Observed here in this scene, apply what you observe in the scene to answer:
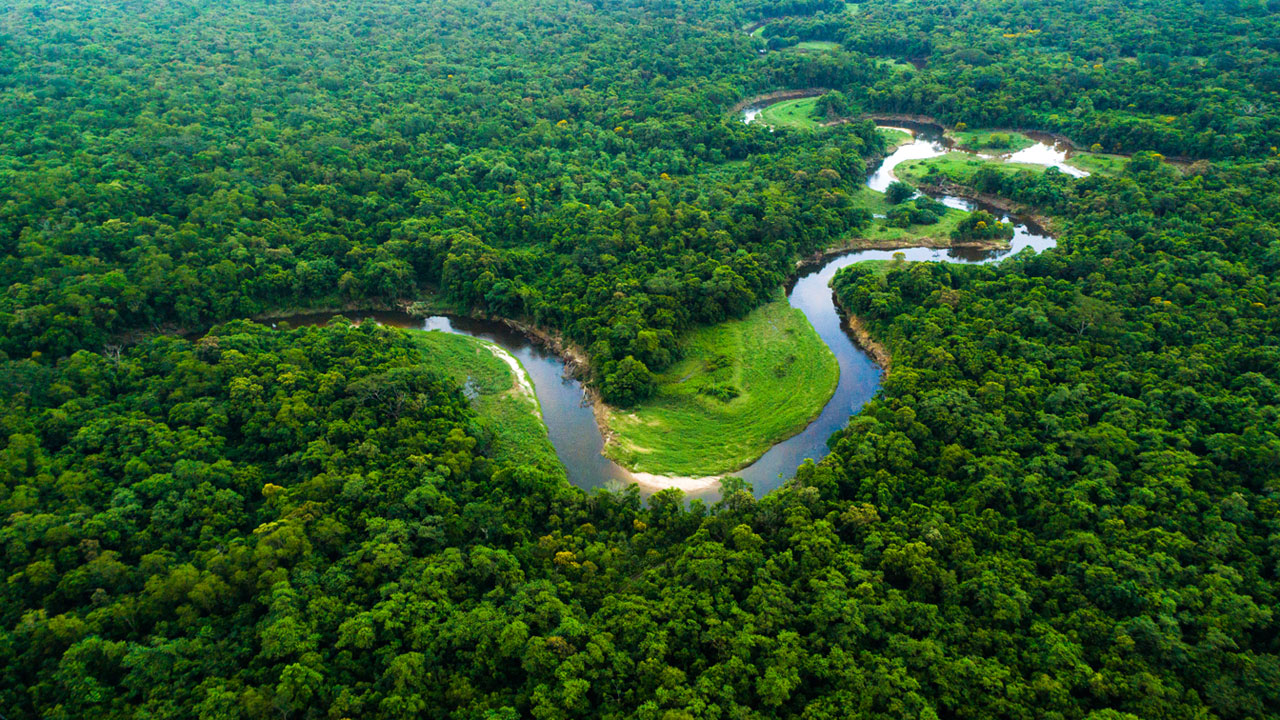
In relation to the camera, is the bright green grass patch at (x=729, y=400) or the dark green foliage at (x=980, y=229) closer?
the bright green grass patch at (x=729, y=400)

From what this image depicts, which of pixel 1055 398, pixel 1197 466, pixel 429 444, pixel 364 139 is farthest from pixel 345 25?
pixel 1197 466

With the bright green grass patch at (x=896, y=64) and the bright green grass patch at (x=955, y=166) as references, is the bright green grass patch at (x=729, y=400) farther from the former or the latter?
the bright green grass patch at (x=896, y=64)

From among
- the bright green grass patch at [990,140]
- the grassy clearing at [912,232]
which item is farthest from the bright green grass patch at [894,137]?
the grassy clearing at [912,232]

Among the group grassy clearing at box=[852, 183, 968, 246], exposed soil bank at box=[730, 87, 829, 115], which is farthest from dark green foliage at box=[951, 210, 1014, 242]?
exposed soil bank at box=[730, 87, 829, 115]

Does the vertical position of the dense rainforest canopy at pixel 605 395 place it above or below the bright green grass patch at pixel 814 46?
below

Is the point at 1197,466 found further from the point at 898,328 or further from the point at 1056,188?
the point at 1056,188

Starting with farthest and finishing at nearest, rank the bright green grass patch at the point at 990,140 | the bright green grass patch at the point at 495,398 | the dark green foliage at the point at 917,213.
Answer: the bright green grass patch at the point at 990,140 → the dark green foliage at the point at 917,213 → the bright green grass patch at the point at 495,398

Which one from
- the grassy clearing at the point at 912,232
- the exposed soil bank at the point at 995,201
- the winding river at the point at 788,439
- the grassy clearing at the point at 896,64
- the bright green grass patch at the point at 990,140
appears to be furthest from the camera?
the grassy clearing at the point at 896,64

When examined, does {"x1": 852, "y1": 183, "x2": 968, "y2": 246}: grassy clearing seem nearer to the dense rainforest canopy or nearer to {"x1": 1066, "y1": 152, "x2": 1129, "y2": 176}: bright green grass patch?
the dense rainforest canopy

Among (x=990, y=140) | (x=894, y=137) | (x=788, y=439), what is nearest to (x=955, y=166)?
(x=990, y=140)
